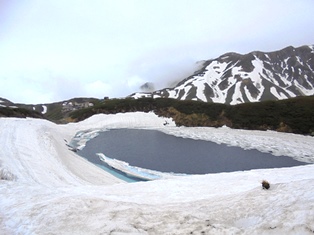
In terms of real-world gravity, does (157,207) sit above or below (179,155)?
above

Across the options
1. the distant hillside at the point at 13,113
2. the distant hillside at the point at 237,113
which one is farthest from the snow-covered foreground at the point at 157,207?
the distant hillside at the point at 13,113

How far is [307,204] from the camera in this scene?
735 cm

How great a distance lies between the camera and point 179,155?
39.9 metres

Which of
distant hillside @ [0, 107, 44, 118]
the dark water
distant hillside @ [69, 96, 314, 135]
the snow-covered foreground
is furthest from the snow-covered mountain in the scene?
the snow-covered foreground

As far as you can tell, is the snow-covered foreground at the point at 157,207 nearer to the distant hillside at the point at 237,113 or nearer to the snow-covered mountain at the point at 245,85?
the distant hillside at the point at 237,113

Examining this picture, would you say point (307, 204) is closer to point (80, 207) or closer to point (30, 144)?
point (80, 207)

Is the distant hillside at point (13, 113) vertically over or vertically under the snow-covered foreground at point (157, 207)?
over

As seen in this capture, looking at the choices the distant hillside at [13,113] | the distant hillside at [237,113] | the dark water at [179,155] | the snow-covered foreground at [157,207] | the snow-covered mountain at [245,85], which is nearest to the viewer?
the snow-covered foreground at [157,207]

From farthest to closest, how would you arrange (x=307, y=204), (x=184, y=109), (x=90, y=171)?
1. (x=184, y=109)
2. (x=90, y=171)
3. (x=307, y=204)

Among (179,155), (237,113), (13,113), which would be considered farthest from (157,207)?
(13,113)

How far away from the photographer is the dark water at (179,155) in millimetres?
33625

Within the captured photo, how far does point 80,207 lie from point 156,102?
75033 millimetres

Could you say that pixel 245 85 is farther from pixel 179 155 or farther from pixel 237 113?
pixel 179 155

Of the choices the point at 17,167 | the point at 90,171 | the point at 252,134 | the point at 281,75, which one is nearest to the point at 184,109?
the point at 252,134
